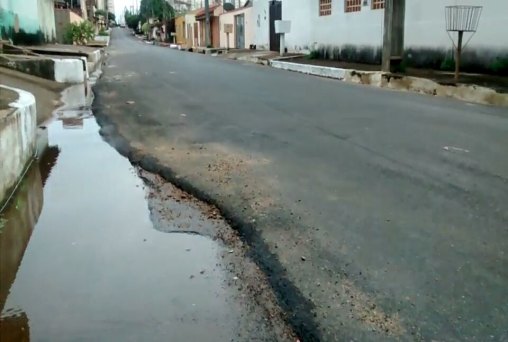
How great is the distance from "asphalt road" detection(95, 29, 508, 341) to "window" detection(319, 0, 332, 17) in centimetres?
1541

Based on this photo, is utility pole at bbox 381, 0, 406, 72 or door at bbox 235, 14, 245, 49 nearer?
utility pole at bbox 381, 0, 406, 72

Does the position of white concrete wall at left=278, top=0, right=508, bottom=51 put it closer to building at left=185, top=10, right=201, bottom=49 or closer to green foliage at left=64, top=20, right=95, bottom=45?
green foliage at left=64, top=20, right=95, bottom=45

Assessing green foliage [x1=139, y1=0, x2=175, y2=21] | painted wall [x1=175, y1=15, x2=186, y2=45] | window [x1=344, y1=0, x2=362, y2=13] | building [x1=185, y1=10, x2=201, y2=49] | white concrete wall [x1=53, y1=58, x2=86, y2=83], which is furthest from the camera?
green foliage [x1=139, y1=0, x2=175, y2=21]

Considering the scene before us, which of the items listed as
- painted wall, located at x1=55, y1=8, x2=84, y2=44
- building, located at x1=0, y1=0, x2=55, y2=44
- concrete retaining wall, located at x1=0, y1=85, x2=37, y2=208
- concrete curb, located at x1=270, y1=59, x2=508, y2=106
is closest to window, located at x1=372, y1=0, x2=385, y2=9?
concrete curb, located at x1=270, y1=59, x2=508, y2=106

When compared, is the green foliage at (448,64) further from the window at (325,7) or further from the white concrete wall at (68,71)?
the white concrete wall at (68,71)

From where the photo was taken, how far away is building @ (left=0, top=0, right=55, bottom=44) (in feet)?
71.3

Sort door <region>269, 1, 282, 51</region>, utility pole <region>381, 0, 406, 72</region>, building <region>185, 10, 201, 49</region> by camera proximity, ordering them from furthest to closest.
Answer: building <region>185, 10, 201, 49</region>, door <region>269, 1, 282, 51</region>, utility pole <region>381, 0, 406, 72</region>

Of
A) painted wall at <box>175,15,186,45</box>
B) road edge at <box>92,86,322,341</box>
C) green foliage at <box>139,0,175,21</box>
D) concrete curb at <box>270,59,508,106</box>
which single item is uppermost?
green foliage at <box>139,0,175,21</box>

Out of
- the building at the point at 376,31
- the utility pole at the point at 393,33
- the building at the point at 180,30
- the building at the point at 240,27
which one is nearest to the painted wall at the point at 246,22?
the building at the point at 240,27

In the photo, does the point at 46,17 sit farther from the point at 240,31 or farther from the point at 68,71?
the point at 240,31

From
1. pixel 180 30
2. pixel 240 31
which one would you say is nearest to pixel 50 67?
pixel 240 31

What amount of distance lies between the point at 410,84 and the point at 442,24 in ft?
11.4

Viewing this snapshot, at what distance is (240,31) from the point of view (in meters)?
44.1

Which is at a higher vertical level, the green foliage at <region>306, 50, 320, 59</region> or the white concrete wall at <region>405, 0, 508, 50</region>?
the white concrete wall at <region>405, 0, 508, 50</region>
